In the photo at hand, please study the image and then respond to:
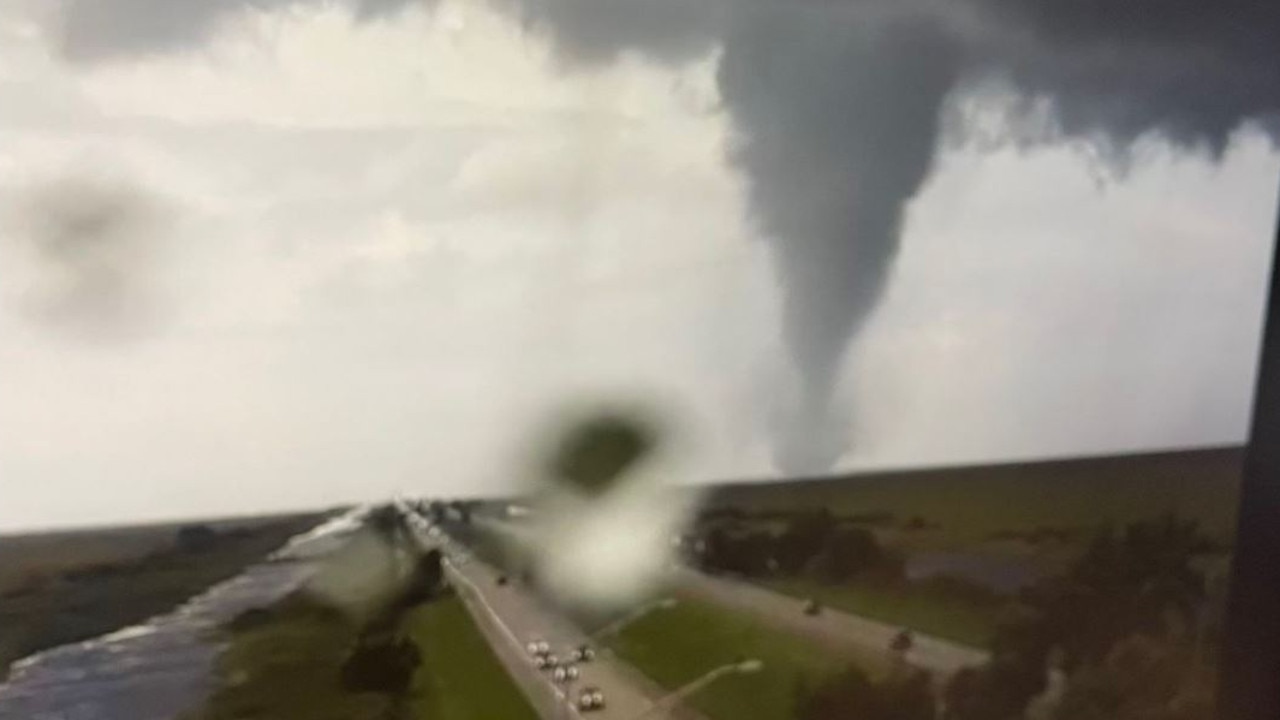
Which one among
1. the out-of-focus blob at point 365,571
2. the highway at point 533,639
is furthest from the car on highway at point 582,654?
the out-of-focus blob at point 365,571

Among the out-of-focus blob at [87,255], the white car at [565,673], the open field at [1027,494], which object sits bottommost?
the white car at [565,673]

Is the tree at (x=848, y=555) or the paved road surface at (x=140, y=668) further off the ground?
the tree at (x=848, y=555)

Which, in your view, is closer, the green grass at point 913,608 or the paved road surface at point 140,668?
the paved road surface at point 140,668

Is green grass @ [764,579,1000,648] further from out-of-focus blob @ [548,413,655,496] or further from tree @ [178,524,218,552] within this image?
tree @ [178,524,218,552]

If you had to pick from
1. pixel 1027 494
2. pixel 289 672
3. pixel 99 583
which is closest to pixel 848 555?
pixel 1027 494

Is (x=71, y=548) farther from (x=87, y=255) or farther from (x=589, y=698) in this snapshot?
(x=589, y=698)

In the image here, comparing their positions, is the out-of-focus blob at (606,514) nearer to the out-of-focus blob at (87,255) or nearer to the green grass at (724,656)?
the green grass at (724,656)

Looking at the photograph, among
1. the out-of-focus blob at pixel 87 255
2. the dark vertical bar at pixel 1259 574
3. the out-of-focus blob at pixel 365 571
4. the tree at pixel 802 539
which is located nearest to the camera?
the out-of-focus blob at pixel 87 255
